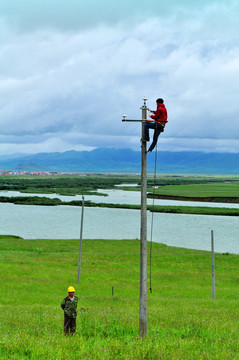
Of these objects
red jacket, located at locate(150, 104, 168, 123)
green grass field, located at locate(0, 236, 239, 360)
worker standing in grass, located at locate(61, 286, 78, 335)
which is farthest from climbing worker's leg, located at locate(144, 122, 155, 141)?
green grass field, located at locate(0, 236, 239, 360)

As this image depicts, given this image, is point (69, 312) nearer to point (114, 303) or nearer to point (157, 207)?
point (114, 303)

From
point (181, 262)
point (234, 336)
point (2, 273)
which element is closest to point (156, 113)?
point (234, 336)

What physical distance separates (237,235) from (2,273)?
44.8m

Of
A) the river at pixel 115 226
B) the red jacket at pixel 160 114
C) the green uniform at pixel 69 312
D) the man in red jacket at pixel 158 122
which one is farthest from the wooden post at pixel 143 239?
the river at pixel 115 226

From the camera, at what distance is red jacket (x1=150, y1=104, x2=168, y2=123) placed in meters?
12.0

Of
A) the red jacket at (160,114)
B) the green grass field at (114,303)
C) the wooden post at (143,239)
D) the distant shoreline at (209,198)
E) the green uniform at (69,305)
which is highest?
the distant shoreline at (209,198)

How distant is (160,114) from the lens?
12.1 m

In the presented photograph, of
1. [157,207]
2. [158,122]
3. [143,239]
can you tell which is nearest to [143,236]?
Answer: [143,239]

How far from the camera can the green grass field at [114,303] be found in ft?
35.3

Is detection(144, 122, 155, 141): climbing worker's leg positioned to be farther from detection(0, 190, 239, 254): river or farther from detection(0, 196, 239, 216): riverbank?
detection(0, 196, 239, 216): riverbank

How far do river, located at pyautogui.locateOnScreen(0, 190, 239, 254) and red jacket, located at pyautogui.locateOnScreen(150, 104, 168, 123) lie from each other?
43.9 m

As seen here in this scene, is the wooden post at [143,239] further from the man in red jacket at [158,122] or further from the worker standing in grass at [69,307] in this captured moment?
the worker standing in grass at [69,307]

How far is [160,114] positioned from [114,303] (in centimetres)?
1444

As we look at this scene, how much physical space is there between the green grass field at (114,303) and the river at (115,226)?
9.38 metres
